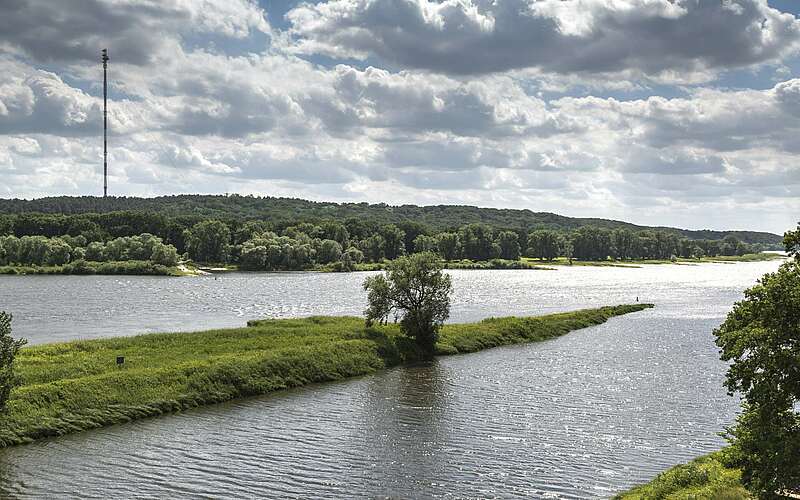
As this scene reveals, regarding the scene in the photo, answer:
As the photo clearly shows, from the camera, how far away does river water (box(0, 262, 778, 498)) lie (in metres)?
32.2

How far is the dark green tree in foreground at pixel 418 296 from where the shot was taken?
69.0 m

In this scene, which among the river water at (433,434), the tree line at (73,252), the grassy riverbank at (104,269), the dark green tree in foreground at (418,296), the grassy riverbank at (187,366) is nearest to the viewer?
the river water at (433,434)

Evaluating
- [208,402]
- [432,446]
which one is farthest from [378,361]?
[432,446]

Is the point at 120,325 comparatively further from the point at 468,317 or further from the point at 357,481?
the point at 357,481

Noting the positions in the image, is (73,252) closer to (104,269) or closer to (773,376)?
(104,269)

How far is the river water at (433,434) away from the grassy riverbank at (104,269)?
100065mm

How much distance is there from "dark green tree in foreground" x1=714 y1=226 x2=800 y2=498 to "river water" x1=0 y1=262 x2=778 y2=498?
996 cm

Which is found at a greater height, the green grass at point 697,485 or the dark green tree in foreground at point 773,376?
the dark green tree in foreground at point 773,376

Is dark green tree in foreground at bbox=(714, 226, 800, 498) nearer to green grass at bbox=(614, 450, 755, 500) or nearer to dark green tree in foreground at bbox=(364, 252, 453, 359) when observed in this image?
green grass at bbox=(614, 450, 755, 500)

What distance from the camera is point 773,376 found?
23.0 meters

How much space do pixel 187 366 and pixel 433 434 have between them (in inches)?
768

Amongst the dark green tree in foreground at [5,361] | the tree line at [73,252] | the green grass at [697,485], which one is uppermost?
the tree line at [73,252]

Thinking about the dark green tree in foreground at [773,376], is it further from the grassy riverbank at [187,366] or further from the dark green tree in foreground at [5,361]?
the grassy riverbank at [187,366]

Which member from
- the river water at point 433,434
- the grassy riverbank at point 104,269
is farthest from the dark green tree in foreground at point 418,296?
the grassy riverbank at point 104,269
